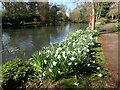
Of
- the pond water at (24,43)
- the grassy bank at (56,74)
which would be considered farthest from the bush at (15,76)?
the pond water at (24,43)

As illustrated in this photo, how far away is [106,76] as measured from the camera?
9.60 ft

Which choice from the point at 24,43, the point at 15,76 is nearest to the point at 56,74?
the point at 15,76

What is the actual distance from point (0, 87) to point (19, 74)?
1.52ft

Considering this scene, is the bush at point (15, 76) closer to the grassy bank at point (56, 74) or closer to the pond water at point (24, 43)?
the grassy bank at point (56, 74)

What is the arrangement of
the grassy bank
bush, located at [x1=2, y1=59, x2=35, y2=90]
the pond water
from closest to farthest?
the grassy bank → bush, located at [x1=2, y1=59, x2=35, y2=90] → the pond water

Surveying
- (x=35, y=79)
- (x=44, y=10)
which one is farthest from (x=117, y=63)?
(x=44, y=10)

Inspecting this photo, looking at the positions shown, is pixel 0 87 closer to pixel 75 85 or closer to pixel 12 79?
pixel 12 79

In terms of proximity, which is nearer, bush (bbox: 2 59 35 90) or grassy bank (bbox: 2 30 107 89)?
grassy bank (bbox: 2 30 107 89)

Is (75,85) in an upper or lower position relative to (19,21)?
lower

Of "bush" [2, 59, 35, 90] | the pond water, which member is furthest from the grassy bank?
the pond water

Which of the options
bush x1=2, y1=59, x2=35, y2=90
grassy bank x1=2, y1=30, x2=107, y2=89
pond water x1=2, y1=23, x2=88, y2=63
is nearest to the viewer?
grassy bank x1=2, y1=30, x2=107, y2=89

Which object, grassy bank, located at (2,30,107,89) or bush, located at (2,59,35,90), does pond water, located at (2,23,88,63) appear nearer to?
bush, located at (2,59,35,90)

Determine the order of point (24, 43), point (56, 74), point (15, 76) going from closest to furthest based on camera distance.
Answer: point (56, 74)
point (15, 76)
point (24, 43)

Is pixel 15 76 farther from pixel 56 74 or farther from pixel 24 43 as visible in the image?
pixel 24 43
